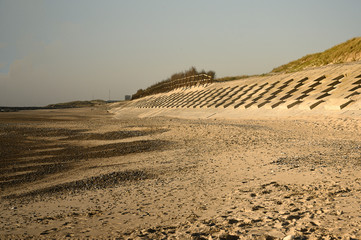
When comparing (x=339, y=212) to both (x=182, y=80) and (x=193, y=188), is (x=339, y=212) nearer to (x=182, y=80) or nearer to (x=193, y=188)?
(x=193, y=188)

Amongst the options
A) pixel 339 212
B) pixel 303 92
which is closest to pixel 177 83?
pixel 303 92

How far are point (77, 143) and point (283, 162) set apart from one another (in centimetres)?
546

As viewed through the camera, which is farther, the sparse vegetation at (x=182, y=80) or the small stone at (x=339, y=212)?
the sparse vegetation at (x=182, y=80)

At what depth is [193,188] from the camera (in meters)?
3.77

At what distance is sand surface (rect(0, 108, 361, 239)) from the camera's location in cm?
262

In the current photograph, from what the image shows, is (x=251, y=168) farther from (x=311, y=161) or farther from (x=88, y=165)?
(x=88, y=165)

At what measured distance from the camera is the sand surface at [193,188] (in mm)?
2617

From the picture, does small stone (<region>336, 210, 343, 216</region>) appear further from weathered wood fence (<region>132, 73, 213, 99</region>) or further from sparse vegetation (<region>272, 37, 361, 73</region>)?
weathered wood fence (<region>132, 73, 213, 99</region>)

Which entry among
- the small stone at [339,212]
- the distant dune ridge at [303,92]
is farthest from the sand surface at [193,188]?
the distant dune ridge at [303,92]

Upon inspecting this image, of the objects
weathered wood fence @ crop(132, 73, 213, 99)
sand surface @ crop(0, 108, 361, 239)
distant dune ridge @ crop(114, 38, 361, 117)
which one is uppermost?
weathered wood fence @ crop(132, 73, 213, 99)

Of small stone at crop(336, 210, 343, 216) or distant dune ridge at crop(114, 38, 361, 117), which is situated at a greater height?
distant dune ridge at crop(114, 38, 361, 117)

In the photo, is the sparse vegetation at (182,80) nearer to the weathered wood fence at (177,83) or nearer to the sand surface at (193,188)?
the weathered wood fence at (177,83)

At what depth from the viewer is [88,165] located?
19.0 feet

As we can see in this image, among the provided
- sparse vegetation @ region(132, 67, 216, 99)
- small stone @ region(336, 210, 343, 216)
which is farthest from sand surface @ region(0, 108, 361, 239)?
sparse vegetation @ region(132, 67, 216, 99)
